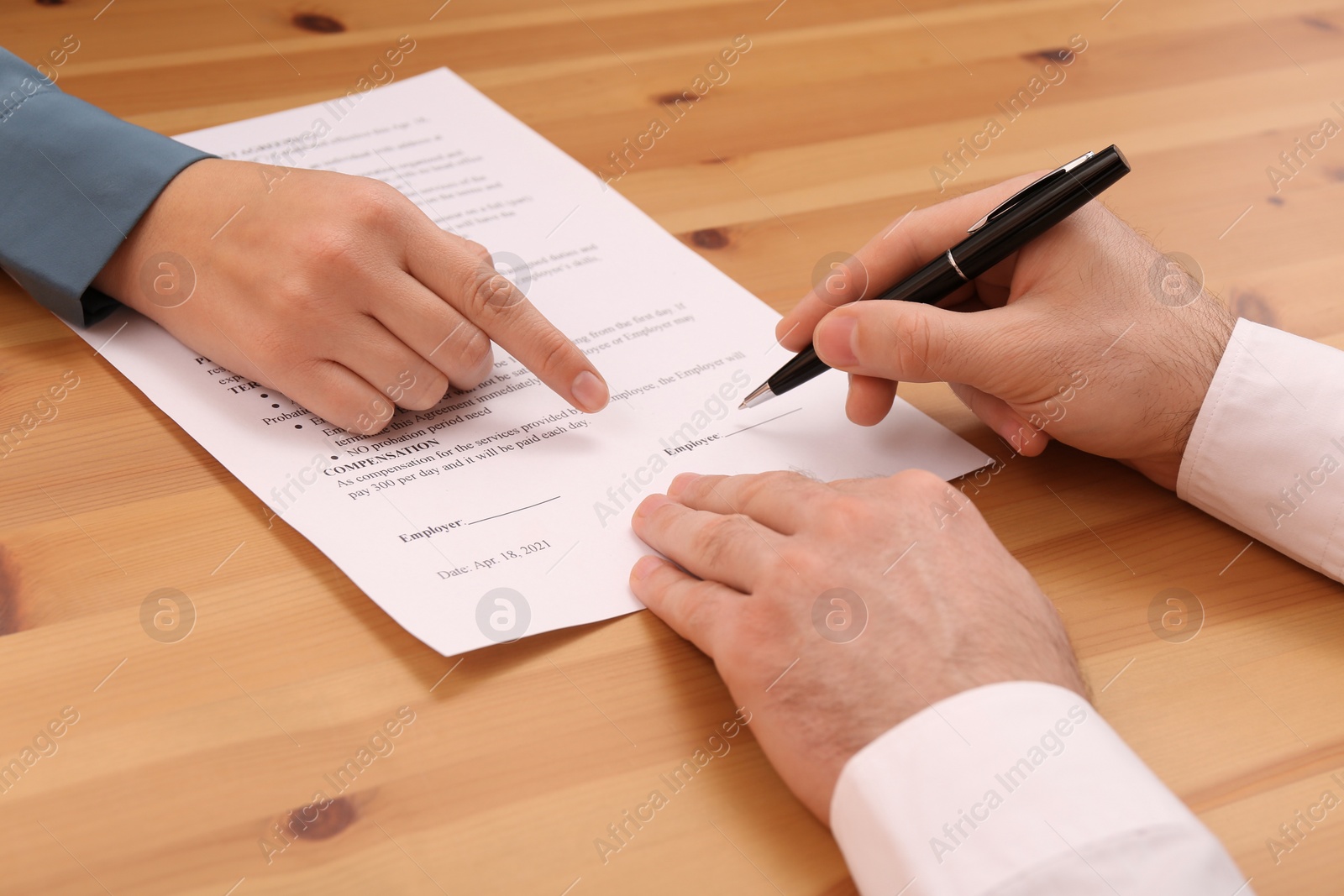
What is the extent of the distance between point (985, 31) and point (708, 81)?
402 mm

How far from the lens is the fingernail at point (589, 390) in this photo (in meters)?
0.80

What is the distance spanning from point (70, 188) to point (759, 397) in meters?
0.61

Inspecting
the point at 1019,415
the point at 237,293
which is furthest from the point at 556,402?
the point at 1019,415

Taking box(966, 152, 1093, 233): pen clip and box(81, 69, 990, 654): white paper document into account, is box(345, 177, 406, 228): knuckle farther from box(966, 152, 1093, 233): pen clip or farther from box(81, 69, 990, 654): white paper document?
box(966, 152, 1093, 233): pen clip

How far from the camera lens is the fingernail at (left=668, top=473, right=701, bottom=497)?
73 cm

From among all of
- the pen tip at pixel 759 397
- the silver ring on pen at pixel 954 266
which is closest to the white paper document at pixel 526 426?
the pen tip at pixel 759 397

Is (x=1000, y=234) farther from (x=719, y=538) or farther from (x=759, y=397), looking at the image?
(x=719, y=538)

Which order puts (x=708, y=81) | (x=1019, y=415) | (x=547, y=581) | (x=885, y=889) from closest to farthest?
(x=885, y=889) → (x=547, y=581) → (x=1019, y=415) → (x=708, y=81)

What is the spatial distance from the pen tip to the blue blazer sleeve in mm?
521

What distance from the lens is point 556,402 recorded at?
2.70 ft

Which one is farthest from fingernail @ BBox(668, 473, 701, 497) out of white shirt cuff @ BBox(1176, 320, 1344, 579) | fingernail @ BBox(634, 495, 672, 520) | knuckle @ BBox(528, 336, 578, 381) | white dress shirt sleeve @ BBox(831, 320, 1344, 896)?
white shirt cuff @ BBox(1176, 320, 1344, 579)

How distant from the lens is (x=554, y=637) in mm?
652

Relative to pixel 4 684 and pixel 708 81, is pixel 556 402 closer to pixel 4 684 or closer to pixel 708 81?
pixel 4 684

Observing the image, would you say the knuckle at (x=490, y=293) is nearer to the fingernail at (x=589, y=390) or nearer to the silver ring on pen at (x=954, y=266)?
the fingernail at (x=589, y=390)
